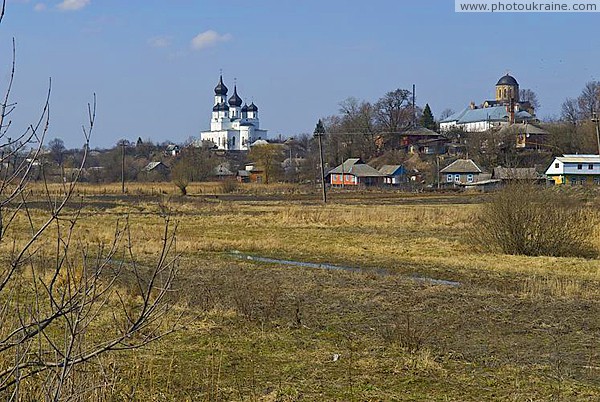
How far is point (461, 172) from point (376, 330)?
77350mm

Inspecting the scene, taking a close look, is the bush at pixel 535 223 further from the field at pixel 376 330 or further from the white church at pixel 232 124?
the white church at pixel 232 124

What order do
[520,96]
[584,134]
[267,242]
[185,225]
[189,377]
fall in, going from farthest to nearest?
[520,96] → [584,134] → [185,225] → [267,242] → [189,377]

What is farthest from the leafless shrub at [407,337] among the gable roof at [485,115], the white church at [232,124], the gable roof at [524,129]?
the white church at [232,124]

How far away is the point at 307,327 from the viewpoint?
11.7 metres

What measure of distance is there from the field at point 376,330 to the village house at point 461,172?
203 ft

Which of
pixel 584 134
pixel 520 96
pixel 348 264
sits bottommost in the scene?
pixel 348 264

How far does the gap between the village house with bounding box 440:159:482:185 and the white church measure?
75774 mm

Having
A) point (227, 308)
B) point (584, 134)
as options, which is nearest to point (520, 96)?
point (584, 134)

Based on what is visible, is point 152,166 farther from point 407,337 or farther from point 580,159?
point 407,337

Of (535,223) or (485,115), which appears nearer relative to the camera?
(535,223)

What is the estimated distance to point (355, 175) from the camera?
9412 cm

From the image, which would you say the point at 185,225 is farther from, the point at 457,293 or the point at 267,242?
the point at 457,293

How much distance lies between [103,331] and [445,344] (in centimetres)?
477

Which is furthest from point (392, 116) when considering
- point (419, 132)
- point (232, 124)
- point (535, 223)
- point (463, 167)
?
point (535, 223)
